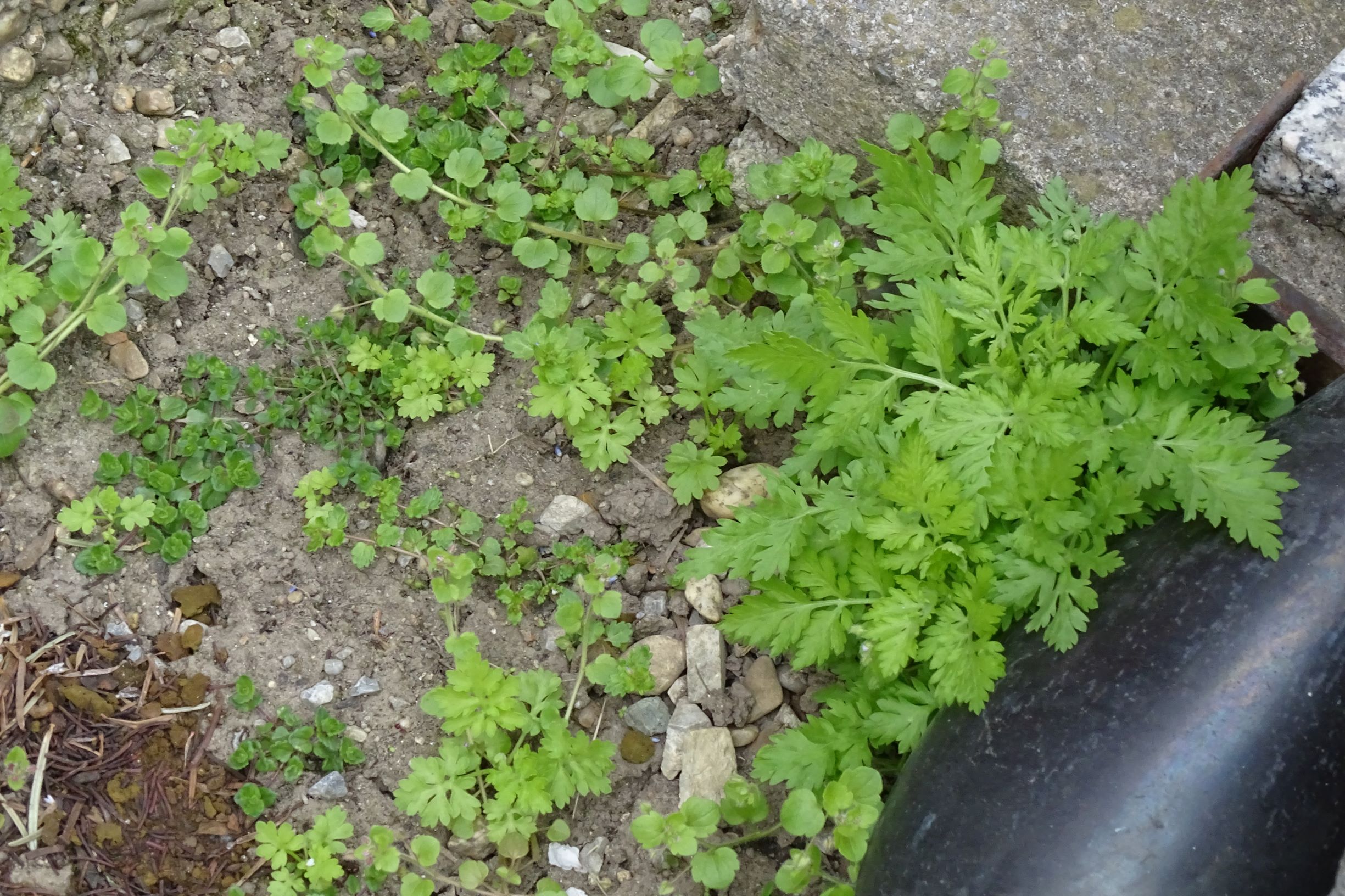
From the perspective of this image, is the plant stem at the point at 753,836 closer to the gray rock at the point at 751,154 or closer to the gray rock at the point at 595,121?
the gray rock at the point at 751,154

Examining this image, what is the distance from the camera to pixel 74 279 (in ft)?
9.56

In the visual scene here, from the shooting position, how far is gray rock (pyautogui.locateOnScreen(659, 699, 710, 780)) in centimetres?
281

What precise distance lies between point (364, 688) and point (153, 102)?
1.91 m

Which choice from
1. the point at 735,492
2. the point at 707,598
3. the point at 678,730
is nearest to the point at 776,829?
the point at 678,730

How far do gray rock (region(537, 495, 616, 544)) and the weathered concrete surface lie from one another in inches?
55.8

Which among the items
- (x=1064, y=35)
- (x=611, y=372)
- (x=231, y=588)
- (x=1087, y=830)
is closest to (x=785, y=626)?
(x=1087, y=830)

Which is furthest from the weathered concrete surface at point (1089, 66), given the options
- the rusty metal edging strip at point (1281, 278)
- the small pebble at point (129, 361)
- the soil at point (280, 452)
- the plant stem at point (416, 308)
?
the small pebble at point (129, 361)

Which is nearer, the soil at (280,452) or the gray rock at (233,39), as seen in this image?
the soil at (280,452)

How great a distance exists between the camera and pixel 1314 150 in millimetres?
2490

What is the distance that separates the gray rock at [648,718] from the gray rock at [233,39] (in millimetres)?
2395

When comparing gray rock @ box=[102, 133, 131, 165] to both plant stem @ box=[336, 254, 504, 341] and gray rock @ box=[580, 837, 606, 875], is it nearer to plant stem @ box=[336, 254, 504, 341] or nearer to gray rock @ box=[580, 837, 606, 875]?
plant stem @ box=[336, 254, 504, 341]

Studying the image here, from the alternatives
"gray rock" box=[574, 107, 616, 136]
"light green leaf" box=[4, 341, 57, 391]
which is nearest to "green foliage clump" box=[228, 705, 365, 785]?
"light green leaf" box=[4, 341, 57, 391]

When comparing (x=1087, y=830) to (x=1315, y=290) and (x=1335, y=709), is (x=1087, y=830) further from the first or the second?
(x=1315, y=290)

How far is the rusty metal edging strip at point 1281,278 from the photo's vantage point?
2.45 metres
